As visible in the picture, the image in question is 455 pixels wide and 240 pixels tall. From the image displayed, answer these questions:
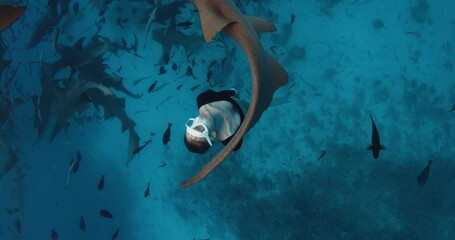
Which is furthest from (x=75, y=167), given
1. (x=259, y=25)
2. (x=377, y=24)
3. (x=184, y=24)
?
(x=377, y=24)

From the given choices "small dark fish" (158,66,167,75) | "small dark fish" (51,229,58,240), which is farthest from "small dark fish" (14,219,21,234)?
"small dark fish" (158,66,167,75)

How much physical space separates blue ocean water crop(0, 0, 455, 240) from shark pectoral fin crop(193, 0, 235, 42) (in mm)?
2959

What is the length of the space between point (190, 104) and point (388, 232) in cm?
302

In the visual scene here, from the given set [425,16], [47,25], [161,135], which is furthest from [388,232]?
→ [47,25]

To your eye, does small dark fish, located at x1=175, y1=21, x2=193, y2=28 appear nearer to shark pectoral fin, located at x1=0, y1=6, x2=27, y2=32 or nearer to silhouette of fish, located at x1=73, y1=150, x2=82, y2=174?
silhouette of fish, located at x1=73, y1=150, x2=82, y2=174

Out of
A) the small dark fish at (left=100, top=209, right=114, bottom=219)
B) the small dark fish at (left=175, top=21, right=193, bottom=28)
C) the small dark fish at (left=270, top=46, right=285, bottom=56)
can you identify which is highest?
the small dark fish at (left=175, top=21, right=193, bottom=28)

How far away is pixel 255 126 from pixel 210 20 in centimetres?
319

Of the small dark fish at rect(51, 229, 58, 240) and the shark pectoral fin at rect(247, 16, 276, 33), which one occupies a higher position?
the shark pectoral fin at rect(247, 16, 276, 33)

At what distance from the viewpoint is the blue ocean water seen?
485 centimetres

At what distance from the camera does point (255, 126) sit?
5.16m

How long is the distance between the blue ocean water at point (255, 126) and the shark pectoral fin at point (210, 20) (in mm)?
2959

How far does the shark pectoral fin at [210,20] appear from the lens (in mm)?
2035

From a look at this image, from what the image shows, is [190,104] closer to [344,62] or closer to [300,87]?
[300,87]

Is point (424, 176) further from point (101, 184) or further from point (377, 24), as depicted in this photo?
point (101, 184)
